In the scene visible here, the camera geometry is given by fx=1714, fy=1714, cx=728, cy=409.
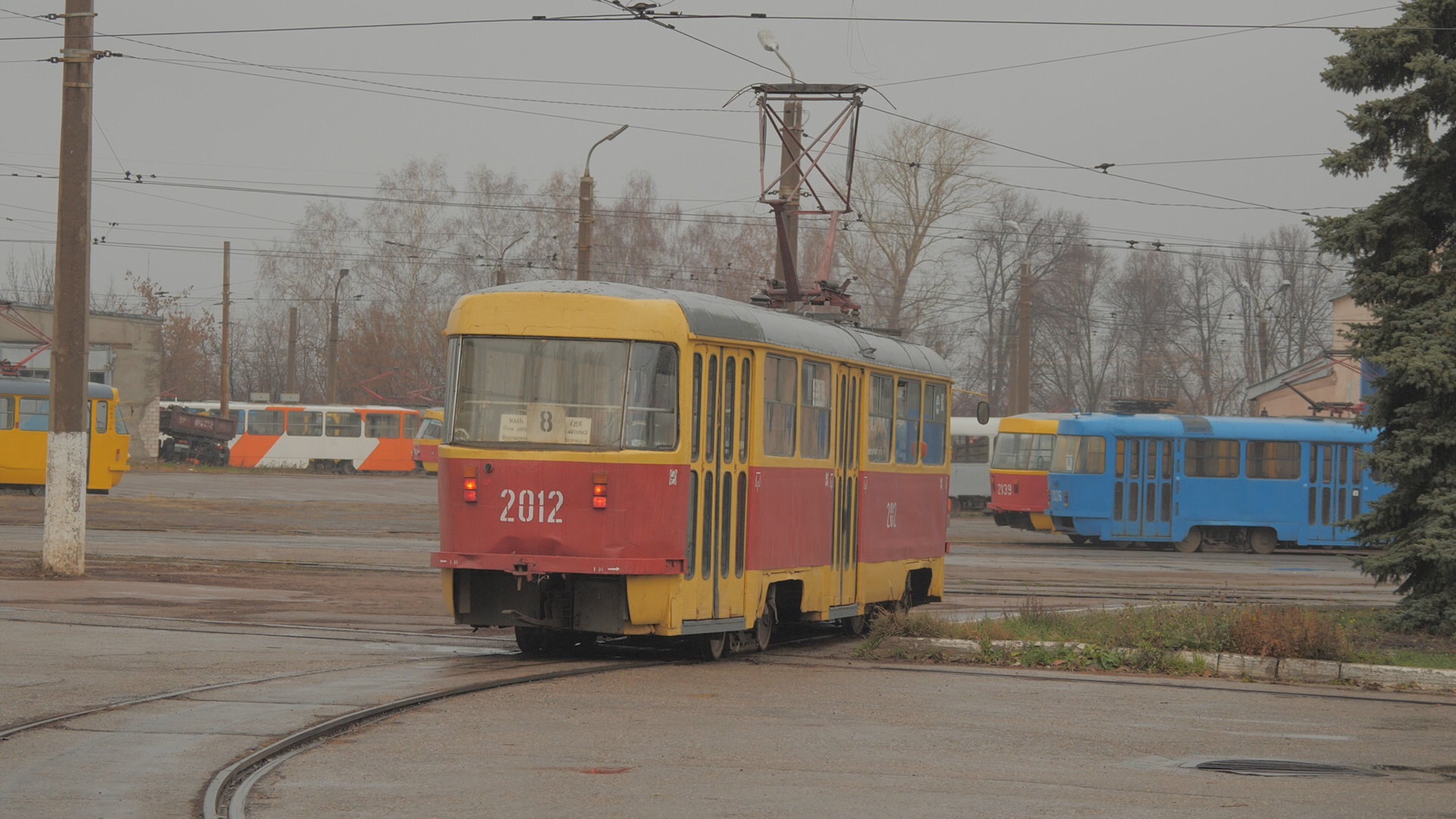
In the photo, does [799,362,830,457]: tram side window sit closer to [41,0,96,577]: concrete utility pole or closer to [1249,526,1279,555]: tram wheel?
[41,0,96,577]: concrete utility pole

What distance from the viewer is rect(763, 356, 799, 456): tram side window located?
Result: 1386cm

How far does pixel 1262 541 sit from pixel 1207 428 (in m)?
2.83

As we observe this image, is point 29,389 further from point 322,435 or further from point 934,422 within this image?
point 322,435

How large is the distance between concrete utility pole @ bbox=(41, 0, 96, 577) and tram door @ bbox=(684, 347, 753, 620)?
9.23m

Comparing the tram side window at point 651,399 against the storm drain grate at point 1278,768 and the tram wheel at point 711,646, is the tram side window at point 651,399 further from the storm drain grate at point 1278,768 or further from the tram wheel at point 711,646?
the storm drain grate at point 1278,768

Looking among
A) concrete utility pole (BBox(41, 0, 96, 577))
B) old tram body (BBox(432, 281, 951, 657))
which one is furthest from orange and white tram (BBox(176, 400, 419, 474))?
old tram body (BBox(432, 281, 951, 657))

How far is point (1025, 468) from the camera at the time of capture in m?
37.8

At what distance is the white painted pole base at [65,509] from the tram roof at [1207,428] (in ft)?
73.5

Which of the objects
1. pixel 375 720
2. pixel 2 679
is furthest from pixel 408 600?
pixel 375 720

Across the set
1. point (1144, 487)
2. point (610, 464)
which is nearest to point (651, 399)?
point (610, 464)

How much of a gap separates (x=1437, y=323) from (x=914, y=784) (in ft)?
31.5

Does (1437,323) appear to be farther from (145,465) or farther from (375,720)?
(145,465)

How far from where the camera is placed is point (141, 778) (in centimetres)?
776

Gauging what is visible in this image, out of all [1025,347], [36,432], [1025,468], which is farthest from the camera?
[1025,347]
